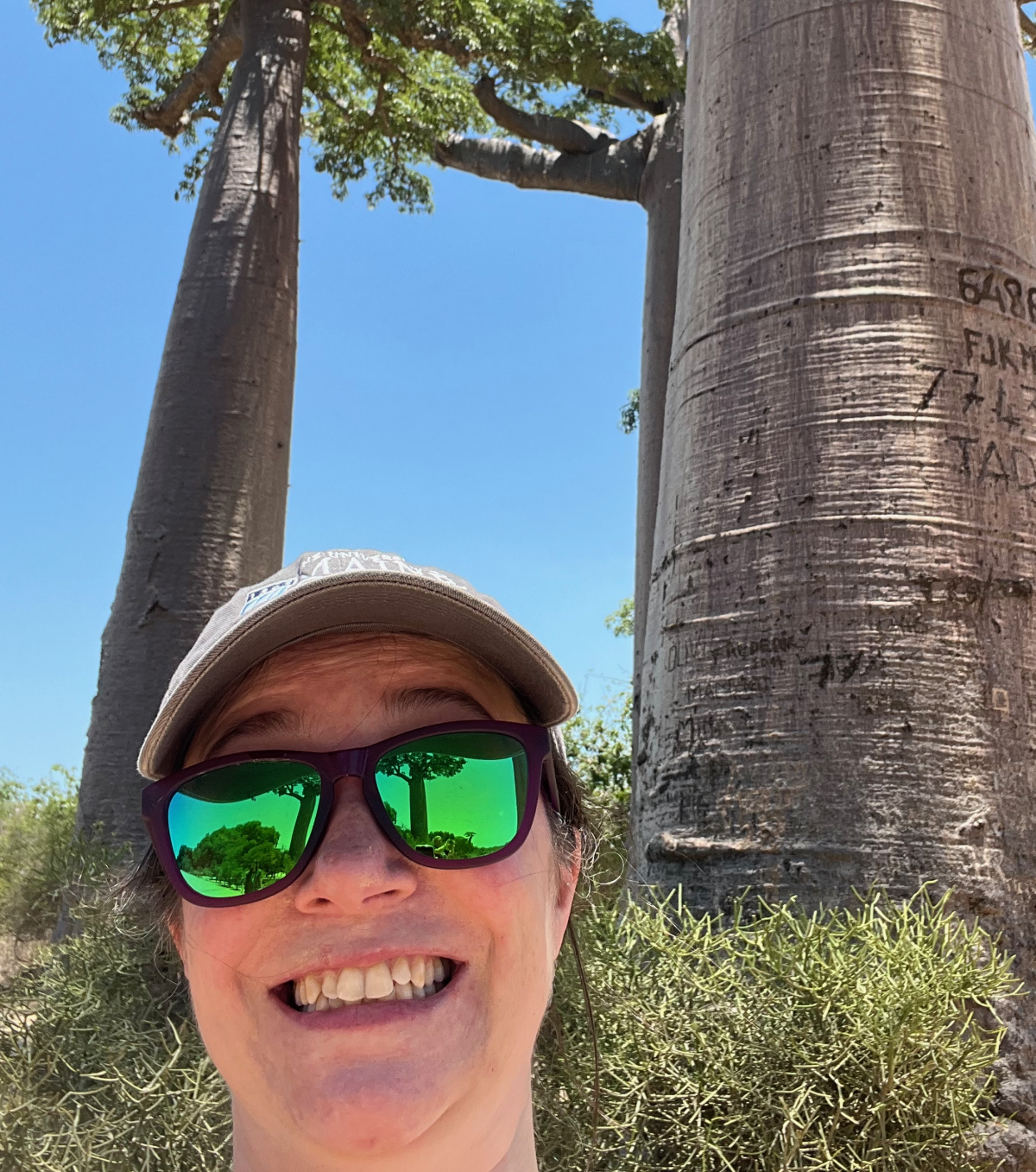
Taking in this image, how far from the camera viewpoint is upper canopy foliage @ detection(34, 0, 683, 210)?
26.1 ft

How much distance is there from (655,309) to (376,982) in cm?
762

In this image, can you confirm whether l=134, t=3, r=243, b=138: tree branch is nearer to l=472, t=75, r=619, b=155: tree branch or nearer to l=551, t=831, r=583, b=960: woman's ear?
l=472, t=75, r=619, b=155: tree branch

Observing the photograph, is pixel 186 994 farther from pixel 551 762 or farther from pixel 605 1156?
pixel 551 762

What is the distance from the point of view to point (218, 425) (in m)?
6.59

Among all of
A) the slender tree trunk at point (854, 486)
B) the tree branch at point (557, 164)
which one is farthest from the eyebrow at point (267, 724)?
the tree branch at point (557, 164)

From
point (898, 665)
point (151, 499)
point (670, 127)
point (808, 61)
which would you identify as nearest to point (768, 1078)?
point (898, 665)

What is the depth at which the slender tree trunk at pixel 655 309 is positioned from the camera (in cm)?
792

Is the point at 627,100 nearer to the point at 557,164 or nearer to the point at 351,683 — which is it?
the point at 557,164

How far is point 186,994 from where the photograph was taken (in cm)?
238

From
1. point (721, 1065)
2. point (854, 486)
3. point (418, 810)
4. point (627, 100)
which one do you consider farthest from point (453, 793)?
point (627, 100)

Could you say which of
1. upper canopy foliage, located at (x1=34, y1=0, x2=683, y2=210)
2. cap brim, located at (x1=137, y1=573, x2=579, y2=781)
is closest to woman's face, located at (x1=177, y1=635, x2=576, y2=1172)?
cap brim, located at (x1=137, y1=573, x2=579, y2=781)

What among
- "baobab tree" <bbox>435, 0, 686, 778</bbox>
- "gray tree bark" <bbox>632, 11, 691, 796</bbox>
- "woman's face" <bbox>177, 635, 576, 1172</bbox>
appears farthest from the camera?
"baobab tree" <bbox>435, 0, 686, 778</bbox>

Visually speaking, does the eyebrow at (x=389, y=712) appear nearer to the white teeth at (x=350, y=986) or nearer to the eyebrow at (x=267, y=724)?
the eyebrow at (x=267, y=724)

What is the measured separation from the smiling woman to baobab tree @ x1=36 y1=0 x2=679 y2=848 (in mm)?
4560
